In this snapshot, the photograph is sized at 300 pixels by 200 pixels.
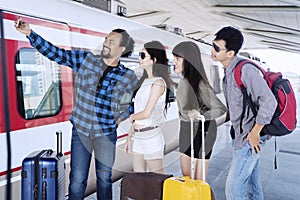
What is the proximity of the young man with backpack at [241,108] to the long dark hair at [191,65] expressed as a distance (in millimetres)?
194

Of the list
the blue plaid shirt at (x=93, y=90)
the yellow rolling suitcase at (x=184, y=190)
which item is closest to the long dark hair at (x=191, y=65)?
the blue plaid shirt at (x=93, y=90)

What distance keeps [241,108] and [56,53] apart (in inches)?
56.9

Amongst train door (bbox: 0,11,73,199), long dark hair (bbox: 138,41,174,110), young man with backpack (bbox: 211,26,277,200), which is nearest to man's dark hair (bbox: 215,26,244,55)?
young man with backpack (bbox: 211,26,277,200)

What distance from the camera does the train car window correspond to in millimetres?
2516

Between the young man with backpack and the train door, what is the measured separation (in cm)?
135

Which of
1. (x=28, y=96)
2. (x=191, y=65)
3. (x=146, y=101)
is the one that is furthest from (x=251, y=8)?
(x=28, y=96)

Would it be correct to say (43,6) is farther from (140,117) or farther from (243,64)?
(243,64)

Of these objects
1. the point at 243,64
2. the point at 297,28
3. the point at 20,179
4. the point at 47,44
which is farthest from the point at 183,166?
the point at 297,28

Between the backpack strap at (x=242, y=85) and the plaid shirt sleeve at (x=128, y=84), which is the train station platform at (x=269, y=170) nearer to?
the plaid shirt sleeve at (x=128, y=84)

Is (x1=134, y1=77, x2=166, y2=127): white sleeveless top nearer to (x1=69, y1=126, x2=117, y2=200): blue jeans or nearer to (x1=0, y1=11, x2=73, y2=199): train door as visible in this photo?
(x1=69, y1=126, x2=117, y2=200): blue jeans

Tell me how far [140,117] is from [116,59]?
0.52m

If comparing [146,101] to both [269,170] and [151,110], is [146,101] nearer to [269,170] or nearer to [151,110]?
[151,110]

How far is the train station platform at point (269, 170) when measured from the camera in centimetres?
361

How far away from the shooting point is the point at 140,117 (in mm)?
2547
